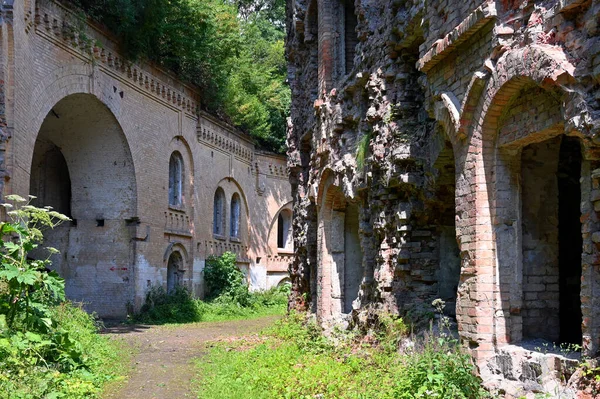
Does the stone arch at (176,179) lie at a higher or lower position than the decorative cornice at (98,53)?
lower

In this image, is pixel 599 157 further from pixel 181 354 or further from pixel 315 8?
pixel 315 8

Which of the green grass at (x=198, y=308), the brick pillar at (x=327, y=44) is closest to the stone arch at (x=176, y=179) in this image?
the green grass at (x=198, y=308)

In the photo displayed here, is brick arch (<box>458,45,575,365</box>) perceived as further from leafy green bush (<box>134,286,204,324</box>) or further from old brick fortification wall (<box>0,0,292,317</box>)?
leafy green bush (<box>134,286,204,324</box>)

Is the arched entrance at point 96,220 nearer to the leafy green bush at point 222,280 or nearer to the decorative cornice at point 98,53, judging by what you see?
the decorative cornice at point 98,53

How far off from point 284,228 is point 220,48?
1075cm

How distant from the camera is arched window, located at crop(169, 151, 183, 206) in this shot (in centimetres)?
2334

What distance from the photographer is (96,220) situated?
1986 cm

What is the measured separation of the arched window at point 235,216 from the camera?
28.5m

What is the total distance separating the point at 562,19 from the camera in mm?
5809

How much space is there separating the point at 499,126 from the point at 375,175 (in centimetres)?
379

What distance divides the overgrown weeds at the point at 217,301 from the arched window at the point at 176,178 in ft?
10.2

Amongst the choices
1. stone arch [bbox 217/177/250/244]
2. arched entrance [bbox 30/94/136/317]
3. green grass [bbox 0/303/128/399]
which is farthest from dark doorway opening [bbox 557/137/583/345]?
stone arch [bbox 217/177/250/244]

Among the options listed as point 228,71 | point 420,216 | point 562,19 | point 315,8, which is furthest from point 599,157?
point 228,71

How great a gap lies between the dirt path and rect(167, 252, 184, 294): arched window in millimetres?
3335
